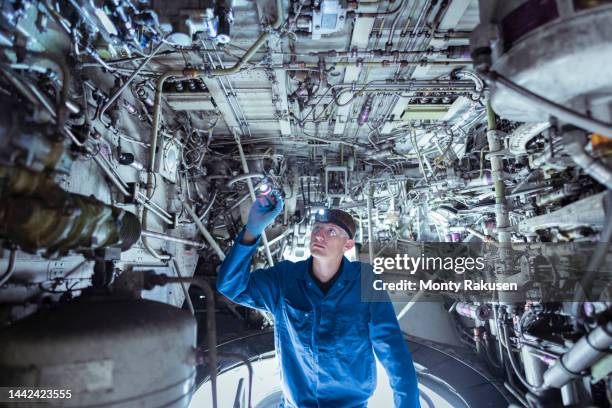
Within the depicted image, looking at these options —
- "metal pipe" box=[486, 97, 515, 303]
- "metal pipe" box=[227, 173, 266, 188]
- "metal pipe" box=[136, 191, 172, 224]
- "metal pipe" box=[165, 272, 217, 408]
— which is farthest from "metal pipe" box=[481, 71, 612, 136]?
"metal pipe" box=[227, 173, 266, 188]

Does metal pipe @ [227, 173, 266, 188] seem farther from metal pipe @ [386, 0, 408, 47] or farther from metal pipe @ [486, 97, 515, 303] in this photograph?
metal pipe @ [486, 97, 515, 303]

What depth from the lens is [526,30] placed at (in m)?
1.18

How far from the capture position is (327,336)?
220cm

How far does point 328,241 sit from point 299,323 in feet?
2.00

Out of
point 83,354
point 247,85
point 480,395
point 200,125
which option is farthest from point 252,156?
point 480,395

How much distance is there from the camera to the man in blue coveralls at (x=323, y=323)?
2.14 meters

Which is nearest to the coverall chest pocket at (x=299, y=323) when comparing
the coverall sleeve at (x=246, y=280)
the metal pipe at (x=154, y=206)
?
the coverall sleeve at (x=246, y=280)

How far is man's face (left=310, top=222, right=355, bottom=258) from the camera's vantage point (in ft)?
7.84

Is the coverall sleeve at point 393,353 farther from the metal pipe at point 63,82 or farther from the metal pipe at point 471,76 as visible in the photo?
the metal pipe at point 63,82

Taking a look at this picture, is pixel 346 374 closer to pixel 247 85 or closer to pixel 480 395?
pixel 480 395

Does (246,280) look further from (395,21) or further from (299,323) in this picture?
(395,21)

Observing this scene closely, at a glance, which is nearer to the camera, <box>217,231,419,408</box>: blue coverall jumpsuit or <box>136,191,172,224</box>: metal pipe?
<box>217,231,419,408</box>: blue coverall jumpsuit

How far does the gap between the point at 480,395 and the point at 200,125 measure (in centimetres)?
405

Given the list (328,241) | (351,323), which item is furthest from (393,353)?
(328,241)
